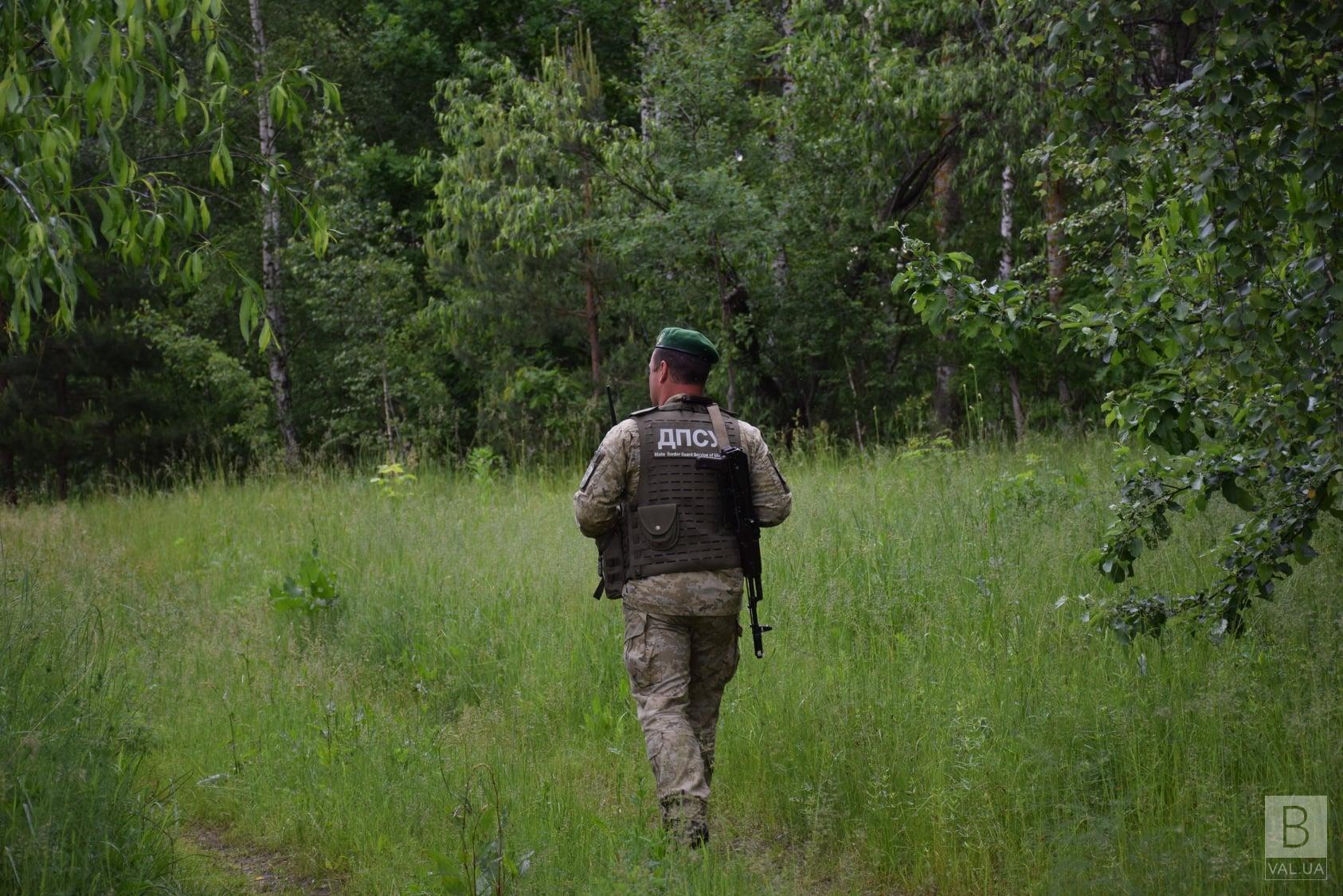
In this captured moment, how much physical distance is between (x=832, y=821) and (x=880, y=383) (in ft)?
38.0

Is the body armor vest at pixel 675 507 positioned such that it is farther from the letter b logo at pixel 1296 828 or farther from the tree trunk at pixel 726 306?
the tree trunk at pixel 726 306

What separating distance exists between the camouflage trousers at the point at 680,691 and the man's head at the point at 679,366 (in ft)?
2.98

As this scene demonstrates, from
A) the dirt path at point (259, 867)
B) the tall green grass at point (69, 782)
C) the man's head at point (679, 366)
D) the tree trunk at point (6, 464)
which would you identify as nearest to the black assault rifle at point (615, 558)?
the man's head at point (679, 366)

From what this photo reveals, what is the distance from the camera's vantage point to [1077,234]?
8.94m

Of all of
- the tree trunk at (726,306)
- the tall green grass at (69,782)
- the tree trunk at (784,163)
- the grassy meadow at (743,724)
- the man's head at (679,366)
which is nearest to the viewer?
the tall green grass at (69,782)

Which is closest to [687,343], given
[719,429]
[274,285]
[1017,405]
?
[719,429]

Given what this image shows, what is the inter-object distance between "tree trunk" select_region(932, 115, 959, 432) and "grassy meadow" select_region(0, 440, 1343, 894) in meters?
5.98

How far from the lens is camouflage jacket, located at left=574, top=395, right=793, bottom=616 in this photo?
4621mm

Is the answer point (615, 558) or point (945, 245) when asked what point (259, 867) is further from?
point (945, 245)

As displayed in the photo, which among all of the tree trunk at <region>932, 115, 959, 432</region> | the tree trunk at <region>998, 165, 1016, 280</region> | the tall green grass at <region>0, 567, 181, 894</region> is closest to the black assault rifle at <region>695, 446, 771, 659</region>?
the tall green grass at <region>0, 567, 181, 894</region>

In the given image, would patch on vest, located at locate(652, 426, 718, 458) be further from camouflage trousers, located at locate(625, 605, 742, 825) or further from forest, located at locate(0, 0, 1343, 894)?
forest, located at locate(0, 0, 1343, 894)

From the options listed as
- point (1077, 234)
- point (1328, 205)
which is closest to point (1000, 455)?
point (1077, 234)

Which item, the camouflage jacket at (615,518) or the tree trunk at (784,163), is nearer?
the camouflage jacket at (615,518)

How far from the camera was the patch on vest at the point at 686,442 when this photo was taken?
15.3ft
